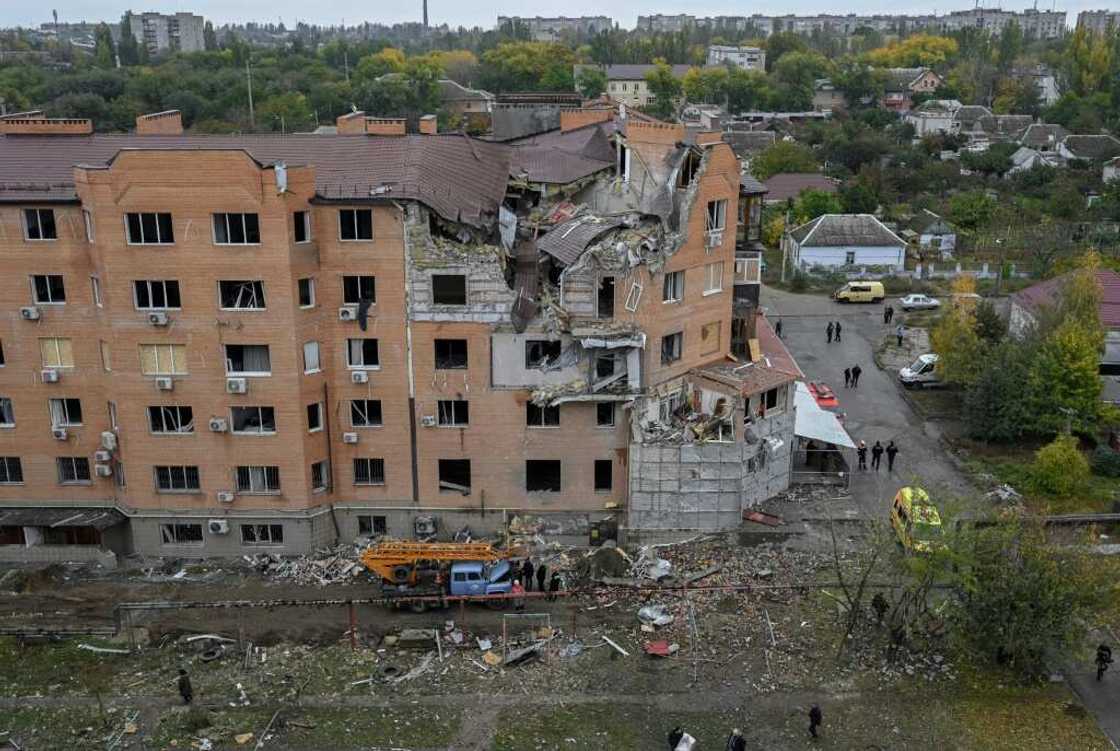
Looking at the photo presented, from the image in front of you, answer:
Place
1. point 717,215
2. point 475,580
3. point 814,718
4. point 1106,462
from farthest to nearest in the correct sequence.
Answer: point 1106,462 < point 717,215 < point 475,580 < point 814,718

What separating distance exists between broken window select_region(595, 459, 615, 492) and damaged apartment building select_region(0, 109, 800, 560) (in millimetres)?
144

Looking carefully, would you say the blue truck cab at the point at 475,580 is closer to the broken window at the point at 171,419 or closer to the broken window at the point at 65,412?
the broken window at the point at 171,419

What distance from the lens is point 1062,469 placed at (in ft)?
149

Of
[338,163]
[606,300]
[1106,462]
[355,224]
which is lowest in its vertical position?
[1106,462]

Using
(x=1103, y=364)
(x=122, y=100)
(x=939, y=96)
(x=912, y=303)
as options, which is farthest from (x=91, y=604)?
(x=939, y=96)

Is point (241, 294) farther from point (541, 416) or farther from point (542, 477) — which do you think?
point (542, 477)

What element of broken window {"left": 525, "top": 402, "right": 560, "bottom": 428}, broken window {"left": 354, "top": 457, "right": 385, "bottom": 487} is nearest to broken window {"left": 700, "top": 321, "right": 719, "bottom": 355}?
broken window {"left": 525, "top": 402, "right": 560, "bottom": 428}

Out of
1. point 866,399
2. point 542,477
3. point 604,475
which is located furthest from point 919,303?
point 542,477

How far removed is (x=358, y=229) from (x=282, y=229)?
3.01 m

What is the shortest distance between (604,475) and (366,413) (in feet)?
34.1

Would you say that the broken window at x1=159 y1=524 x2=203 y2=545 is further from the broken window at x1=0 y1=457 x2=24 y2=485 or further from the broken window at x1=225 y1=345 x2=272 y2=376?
the broken window at x1=225 y1=345 x2=272 y2=376

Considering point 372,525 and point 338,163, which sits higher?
point 338,163

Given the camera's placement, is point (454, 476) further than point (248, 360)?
Yes

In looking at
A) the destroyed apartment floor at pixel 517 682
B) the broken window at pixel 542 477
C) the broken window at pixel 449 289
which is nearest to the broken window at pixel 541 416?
the broken window at pixel 542 477
